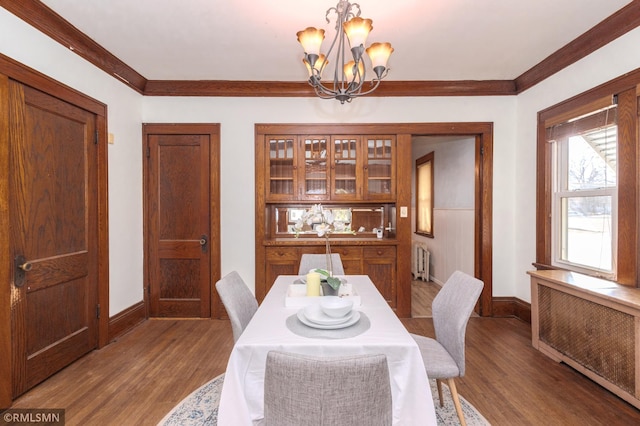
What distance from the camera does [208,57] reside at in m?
3.05

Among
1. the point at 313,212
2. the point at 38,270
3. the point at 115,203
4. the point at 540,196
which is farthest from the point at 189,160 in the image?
the point at 540,196

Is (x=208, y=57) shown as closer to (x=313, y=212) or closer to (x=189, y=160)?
(x=189, y=160)

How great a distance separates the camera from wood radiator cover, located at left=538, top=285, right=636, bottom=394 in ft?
6.64

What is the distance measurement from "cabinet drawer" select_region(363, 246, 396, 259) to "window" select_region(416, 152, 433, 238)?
2136 mm

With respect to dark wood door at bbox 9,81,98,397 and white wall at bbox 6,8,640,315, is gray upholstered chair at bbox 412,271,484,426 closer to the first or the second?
white wall at bbox 6,8,640,315

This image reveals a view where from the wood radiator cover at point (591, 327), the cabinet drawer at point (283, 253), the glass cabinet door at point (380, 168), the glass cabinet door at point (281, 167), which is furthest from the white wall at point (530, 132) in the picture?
the glass cabinet door at point (281, 167)

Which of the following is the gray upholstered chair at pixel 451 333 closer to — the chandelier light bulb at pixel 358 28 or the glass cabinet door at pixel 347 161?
the chandelier light bulb at pixel 358 28

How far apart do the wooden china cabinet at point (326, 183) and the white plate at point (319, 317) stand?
1911 mm

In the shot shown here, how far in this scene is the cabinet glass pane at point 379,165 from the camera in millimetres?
3770

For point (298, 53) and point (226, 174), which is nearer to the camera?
point (298, 53)

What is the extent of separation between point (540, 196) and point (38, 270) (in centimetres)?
454

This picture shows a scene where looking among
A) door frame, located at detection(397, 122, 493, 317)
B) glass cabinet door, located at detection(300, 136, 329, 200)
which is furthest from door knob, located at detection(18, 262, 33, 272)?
door frame, located at detection(397, 122, 493, 317)

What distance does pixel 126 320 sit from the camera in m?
3.31

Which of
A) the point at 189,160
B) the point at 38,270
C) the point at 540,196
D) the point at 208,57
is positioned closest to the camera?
the point at 38,270
